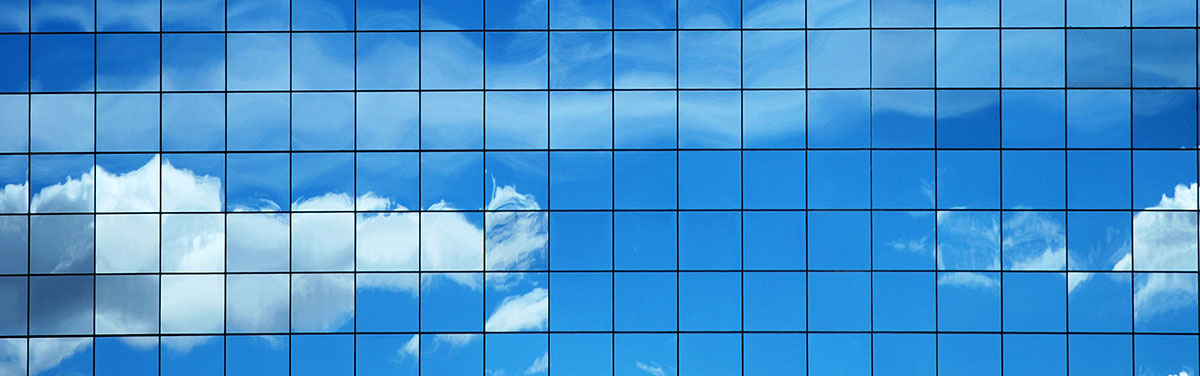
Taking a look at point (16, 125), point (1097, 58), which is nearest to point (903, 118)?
point (1097, 58)

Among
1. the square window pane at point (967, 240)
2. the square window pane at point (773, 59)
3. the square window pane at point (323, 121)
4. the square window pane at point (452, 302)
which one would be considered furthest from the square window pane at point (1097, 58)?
the square window pane at point (323, 121)

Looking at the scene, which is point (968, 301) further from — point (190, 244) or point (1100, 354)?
point (190, 244)

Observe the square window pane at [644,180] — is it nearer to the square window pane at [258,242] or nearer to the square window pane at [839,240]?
the square window pane at [839,240]

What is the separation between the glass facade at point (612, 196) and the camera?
444 cm

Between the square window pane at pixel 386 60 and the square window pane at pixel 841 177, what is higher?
the square window pane at pixel 386 60

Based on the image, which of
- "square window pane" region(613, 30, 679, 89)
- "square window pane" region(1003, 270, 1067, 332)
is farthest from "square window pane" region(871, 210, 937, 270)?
"square window pane" region(613, 30, 679, 89)

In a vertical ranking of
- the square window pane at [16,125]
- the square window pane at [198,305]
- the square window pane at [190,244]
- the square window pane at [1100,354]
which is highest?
the square window pane at [16,125]

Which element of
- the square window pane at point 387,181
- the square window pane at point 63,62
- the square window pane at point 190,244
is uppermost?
the square window pane at point 63,62

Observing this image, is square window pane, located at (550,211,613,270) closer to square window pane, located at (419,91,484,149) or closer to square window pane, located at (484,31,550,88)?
square window pane, located at (419,91,484,149)

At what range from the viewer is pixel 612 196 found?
4.46 m

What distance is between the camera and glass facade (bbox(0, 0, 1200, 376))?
444 centimetres

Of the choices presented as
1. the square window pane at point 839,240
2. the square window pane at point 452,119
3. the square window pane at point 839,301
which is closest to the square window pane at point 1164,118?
the square window pane at point 839,240

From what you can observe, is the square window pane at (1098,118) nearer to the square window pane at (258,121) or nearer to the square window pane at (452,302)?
the square window pane at (452,302)

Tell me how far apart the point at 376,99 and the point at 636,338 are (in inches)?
103
